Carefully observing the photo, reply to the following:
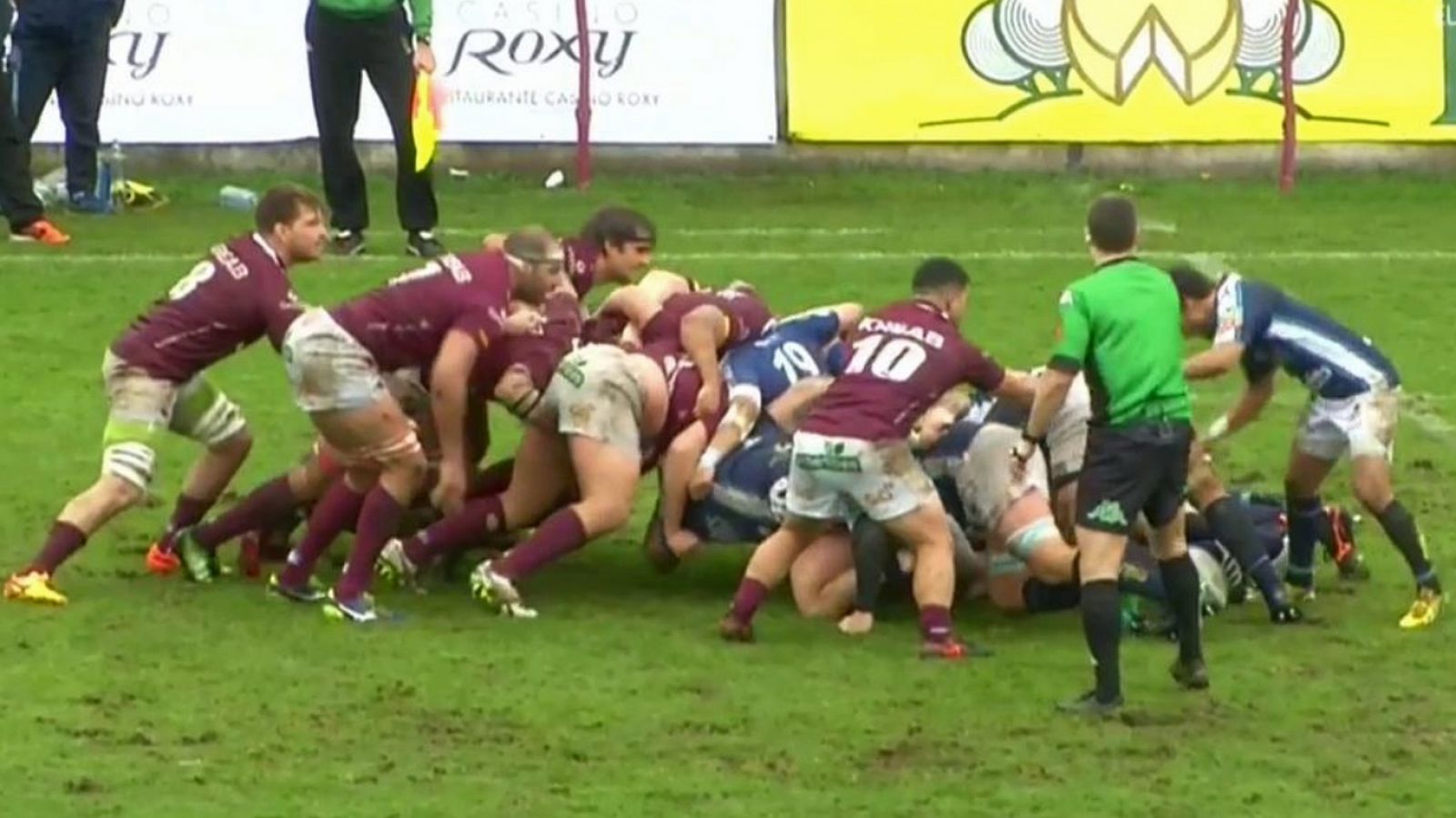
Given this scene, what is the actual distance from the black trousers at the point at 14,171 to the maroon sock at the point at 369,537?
8237mm

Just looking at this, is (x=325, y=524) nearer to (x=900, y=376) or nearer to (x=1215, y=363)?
(x=900, y=376)

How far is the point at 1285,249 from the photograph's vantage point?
20.1m

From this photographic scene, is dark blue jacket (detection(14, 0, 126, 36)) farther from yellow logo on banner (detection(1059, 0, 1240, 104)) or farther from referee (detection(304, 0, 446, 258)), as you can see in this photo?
yellow logo on banner (detection(1059, 0, 1240, 104))

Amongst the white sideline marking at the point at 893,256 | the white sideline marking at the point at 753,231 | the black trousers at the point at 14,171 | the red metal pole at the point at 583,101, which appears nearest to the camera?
the black trousers at the point at 14,171

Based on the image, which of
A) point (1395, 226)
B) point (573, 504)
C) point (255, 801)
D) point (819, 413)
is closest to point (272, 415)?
point (573, 504)

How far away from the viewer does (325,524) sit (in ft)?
39.7

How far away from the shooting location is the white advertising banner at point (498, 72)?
2219 centimetres

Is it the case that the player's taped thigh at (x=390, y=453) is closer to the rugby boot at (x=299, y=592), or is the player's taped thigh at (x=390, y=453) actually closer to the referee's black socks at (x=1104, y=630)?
the rugby boot at (x=299, y=592)

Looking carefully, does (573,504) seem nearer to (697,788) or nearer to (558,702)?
(558,702)

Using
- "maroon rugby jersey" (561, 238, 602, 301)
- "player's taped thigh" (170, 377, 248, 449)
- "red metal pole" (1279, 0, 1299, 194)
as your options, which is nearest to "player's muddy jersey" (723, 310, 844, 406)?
"maroon rugby jersey" (561, 238, 602, 301)

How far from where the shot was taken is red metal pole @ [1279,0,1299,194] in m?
22.2

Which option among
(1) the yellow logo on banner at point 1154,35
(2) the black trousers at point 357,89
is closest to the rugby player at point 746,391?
(2) the black trousers at point 357,89

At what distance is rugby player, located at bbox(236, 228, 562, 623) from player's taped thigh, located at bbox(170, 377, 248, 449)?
0.55 m

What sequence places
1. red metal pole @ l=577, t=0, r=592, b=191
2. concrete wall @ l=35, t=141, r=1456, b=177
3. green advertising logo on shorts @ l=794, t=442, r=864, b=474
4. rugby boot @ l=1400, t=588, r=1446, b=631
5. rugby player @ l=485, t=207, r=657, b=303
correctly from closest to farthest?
green advertising logo on shorts @ l=794, t=442, r=864, b=474, rugby boot @ l=1400, t=588, r=1446, b=631, rugby player @ l=485, t=207, r=657, b=303, red metal pole @ l=577, t=0, r=592, b=191, concrete wall @ l=35, t=141, r=1456, b=177
